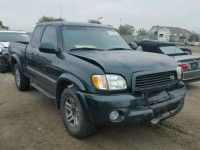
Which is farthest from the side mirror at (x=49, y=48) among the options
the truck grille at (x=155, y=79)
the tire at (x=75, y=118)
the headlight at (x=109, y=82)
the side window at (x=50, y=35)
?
the truck grille at (x=155, y=79)

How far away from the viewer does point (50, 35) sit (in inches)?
187

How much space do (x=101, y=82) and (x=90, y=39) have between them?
1.58 meters

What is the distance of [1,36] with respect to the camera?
10.1 meters

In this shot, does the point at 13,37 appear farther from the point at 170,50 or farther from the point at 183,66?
the point at 183,66

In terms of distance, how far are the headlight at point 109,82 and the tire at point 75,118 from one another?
0.45 m

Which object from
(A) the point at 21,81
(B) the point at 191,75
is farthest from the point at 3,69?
(B) the point at 191,75

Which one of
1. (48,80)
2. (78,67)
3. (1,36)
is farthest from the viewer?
(1,36)

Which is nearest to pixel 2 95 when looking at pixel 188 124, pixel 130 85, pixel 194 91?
pixel 130 85

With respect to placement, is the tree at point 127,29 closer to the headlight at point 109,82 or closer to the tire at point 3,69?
the tire at point 3,69

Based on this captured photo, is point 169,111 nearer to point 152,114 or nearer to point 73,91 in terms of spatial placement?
point 152,114

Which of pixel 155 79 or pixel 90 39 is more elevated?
pixel 90 39

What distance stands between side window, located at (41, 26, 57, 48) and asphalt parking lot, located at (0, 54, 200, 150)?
1485 mm

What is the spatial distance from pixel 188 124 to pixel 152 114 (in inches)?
58.0

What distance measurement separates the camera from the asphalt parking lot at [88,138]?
3.52 metres
